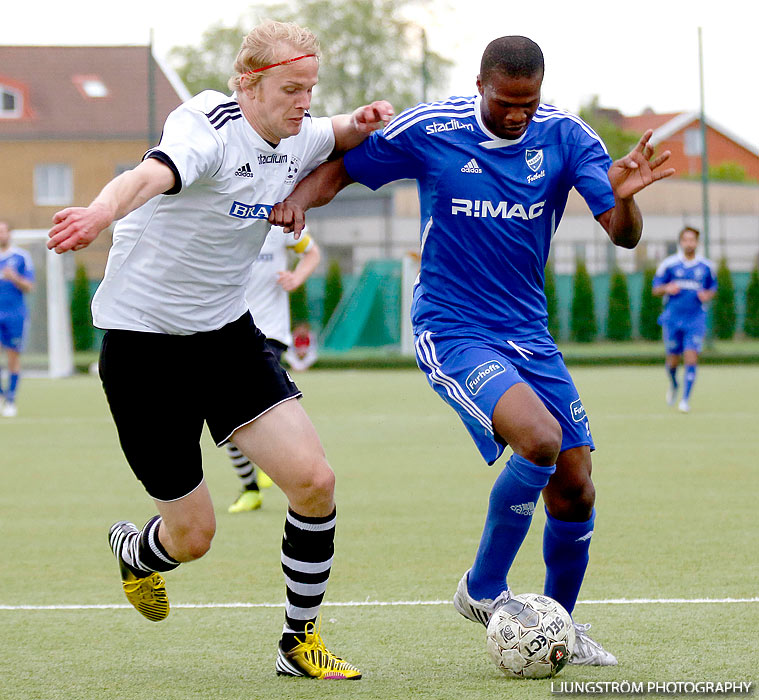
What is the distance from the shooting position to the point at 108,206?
360 centimetres

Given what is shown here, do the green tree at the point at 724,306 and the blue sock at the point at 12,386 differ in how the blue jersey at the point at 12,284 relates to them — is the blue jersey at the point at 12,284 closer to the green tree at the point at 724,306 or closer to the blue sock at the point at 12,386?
the blue sock at the point at 12,386

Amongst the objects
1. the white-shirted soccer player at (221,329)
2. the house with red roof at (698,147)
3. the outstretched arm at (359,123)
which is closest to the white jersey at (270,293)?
the outstretched arm at (359,123)

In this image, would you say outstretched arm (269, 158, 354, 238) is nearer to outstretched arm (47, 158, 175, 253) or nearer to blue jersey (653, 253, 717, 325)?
outstretched arm (47, 158, 175, 253)

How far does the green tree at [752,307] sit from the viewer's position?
3088cm

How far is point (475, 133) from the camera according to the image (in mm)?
4699

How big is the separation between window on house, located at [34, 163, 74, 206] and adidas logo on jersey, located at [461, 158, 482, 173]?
3619 centimetres

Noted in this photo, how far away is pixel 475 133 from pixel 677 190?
127 ft

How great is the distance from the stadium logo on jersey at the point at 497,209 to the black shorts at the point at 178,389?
0.95m

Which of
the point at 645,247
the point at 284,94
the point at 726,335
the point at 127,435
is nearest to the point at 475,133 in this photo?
the point at 284,94

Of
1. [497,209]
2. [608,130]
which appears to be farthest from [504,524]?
[608,130]

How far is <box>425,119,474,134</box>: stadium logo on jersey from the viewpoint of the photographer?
472 centimetres

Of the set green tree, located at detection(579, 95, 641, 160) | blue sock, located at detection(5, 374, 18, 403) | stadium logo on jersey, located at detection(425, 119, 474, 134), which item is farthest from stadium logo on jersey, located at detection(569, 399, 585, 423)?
green tree, located at detection(579, 95, 641, 160)

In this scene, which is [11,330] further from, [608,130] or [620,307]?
[608,130]

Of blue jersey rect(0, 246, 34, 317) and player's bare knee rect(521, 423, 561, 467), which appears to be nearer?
player's bare knee rect(521, 423, 561, 467)
